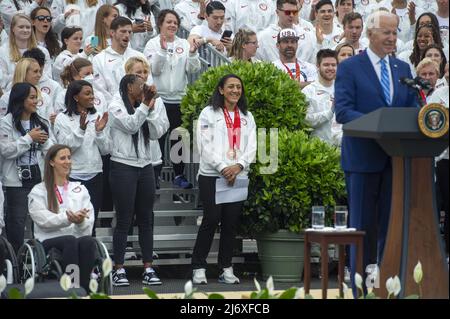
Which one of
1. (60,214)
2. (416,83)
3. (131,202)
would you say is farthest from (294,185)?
(416,83)

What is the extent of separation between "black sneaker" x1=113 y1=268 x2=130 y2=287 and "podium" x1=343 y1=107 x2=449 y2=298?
175 inches

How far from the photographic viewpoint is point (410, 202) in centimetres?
869

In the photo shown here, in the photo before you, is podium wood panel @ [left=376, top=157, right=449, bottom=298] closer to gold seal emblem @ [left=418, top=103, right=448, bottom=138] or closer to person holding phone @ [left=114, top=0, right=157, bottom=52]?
gold seal emblem @ [left=418, top=103, right=448, bottom=138]

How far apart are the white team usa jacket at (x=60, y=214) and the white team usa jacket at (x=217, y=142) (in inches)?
61.5

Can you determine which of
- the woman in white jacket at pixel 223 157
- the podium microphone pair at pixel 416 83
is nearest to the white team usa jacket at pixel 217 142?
the woman in white jacket at pixel 223 157

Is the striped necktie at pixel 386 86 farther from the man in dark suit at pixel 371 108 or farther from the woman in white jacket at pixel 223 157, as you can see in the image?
the woman in white jacket at pixel 223 157

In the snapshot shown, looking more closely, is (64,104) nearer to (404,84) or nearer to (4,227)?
(4,227)

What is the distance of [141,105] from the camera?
41.7 ft

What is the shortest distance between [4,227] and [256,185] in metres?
2.75

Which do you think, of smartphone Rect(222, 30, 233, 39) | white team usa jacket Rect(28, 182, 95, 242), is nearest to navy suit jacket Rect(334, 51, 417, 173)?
white team usa jacket Rect(28, 182, 95, 242)

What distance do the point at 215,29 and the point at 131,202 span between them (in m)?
3.69

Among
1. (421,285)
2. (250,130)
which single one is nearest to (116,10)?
(250,130)

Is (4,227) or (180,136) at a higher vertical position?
(180,136)

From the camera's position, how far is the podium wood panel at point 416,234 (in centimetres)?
860
